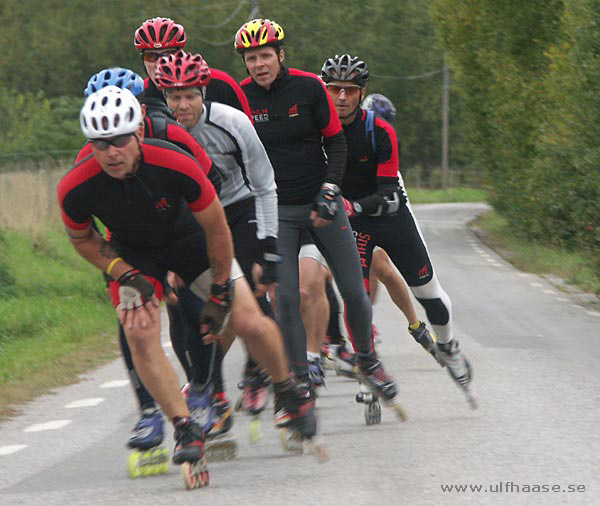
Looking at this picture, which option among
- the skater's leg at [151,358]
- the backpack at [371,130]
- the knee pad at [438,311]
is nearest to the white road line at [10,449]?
the skater's leg at [151,358]

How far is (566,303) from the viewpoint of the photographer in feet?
51.3

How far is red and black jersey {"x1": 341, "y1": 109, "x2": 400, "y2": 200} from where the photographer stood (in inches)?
333

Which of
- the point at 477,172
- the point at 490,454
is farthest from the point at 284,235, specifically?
the point at 477,172

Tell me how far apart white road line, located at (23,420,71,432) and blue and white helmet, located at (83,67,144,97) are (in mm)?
2485

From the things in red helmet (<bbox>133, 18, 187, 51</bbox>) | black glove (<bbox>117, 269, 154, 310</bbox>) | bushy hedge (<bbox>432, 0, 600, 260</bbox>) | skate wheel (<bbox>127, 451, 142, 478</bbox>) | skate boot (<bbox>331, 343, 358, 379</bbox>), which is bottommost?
bushy hedge (<bbox>432, 0, 600, 260</bbox>)

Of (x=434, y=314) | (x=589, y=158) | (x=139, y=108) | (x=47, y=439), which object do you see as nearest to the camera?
(x=139, y=108)

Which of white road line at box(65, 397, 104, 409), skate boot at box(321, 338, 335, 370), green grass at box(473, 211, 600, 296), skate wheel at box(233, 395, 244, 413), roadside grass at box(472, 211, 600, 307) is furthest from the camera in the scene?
green grass at box(473, 211, 600, 296)

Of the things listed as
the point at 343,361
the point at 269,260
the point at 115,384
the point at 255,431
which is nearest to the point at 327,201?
the point at 269,260

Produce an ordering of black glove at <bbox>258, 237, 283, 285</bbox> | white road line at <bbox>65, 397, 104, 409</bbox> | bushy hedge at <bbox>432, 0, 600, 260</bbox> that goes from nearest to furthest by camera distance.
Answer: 1. black glove at <bbox>258, 237, 283, 285</bbox>
2. white road line at <bbox>65, 397, 104, 409</bbox>
3. bushy hedge at <bbox>432, 0, 600, 260</bbox>

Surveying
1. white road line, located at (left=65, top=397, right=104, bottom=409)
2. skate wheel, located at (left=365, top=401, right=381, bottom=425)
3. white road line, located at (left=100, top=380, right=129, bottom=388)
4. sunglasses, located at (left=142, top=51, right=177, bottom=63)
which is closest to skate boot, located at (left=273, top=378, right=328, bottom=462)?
skate wheel, located at (left=365, top=401, right=381, bottom=425)

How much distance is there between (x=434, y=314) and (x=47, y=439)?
253cm

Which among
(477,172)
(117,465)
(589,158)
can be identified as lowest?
(477,172)

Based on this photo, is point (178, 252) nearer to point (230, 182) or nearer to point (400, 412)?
point (230, 182)

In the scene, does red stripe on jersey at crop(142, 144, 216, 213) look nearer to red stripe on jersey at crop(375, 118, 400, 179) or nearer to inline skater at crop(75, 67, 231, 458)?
inline skater at crop(75, 67, 231, 458)
